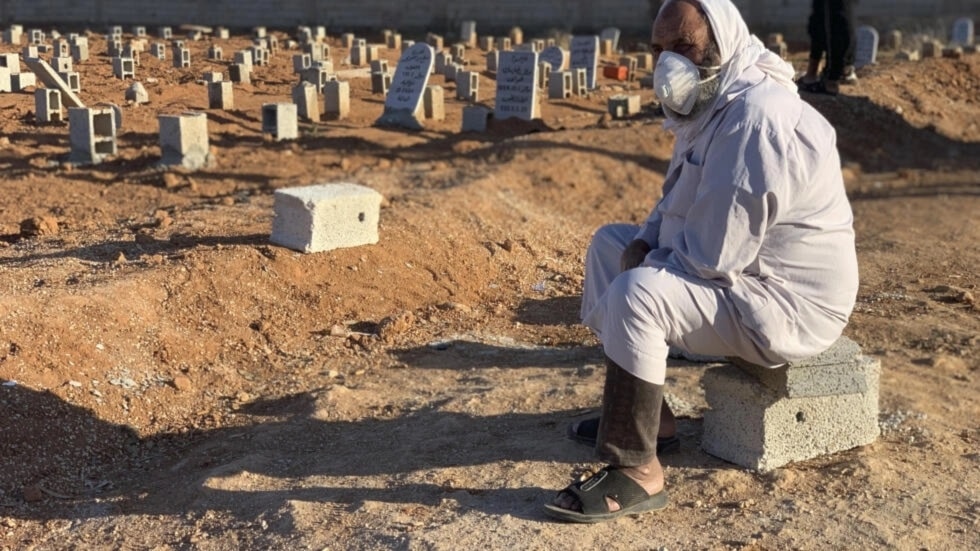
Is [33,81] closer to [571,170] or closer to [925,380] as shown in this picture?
[571,170]

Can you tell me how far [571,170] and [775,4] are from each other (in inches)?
757

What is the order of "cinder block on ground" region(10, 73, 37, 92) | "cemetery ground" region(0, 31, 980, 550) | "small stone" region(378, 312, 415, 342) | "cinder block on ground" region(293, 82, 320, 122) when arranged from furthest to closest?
"cinder block on ground" region(293, 82, 320, 122), "cinder block on ground" region(10, 73, 37, 92), "small stone" region(378, 312, 415, 342), "cemetery ground" region(0, 31, 980, 550)

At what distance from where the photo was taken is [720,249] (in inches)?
139

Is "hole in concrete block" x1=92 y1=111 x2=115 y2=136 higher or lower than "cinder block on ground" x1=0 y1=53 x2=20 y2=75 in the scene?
lower

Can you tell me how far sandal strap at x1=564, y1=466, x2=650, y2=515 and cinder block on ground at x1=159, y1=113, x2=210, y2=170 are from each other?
7620 millimetres

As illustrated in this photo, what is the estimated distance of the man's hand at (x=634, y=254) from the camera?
12.9ft

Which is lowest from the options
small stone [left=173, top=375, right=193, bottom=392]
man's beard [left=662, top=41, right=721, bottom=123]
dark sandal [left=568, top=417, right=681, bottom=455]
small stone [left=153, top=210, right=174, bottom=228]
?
small stone [left=173, top=375, right=193, bottom=392]

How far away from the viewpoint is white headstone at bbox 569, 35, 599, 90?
61.2 ft

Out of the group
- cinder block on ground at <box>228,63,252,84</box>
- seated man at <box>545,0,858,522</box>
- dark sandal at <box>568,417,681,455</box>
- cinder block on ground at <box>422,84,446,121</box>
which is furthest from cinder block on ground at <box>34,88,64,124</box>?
seated man at <box>545,0,858,522</box>

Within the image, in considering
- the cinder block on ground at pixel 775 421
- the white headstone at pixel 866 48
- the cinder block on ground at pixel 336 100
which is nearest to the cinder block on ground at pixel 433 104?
the cinder block on ground at pixel 336 100

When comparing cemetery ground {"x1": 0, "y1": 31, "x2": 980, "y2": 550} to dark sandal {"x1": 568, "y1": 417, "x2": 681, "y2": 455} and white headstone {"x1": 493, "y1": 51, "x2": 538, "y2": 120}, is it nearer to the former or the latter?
dark sandal {"x1": 568, "y1": 417, "x2": 681, "y2": 455}

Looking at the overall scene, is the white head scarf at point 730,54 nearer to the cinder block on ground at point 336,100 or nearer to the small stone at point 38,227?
the small stone at point 38,227

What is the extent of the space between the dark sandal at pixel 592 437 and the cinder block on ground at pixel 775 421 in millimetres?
120

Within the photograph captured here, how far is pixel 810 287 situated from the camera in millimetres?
3740
